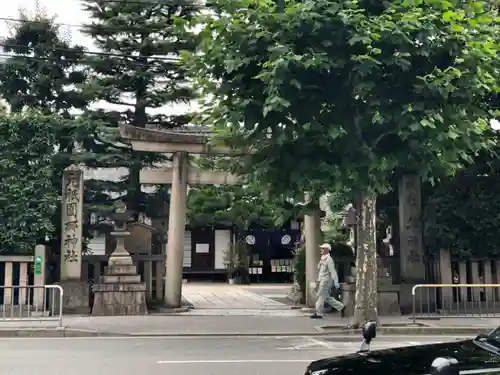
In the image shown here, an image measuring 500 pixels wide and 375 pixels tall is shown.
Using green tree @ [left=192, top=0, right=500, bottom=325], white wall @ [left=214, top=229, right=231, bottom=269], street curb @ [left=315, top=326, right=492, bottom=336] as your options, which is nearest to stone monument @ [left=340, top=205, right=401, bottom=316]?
street curb @ [left=315, top=326, right=492, bottom=336]

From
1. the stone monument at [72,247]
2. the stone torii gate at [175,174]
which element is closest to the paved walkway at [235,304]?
the stone torii gate at [175,174]

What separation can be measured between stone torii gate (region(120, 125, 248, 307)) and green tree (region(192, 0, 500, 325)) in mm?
4604

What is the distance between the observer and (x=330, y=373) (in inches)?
150

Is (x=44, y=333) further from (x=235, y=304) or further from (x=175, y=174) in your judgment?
(x=235, y=304)

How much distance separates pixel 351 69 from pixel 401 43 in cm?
93

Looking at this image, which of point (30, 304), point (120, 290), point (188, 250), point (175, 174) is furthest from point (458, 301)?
point (188, 250)

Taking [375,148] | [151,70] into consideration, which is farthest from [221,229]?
[375,148]

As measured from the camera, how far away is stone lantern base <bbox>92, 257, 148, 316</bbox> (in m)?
14.9

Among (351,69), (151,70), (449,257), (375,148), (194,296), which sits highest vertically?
(151,70)

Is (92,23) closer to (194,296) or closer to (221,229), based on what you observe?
(194,296)

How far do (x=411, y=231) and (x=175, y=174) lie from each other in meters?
6.52

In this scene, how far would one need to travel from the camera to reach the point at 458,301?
1510 cm

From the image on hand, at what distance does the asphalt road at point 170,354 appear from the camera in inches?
325

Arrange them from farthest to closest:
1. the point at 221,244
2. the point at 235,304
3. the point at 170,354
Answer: the point at 221,244 → the point at 235,304 → the point at 170,354
